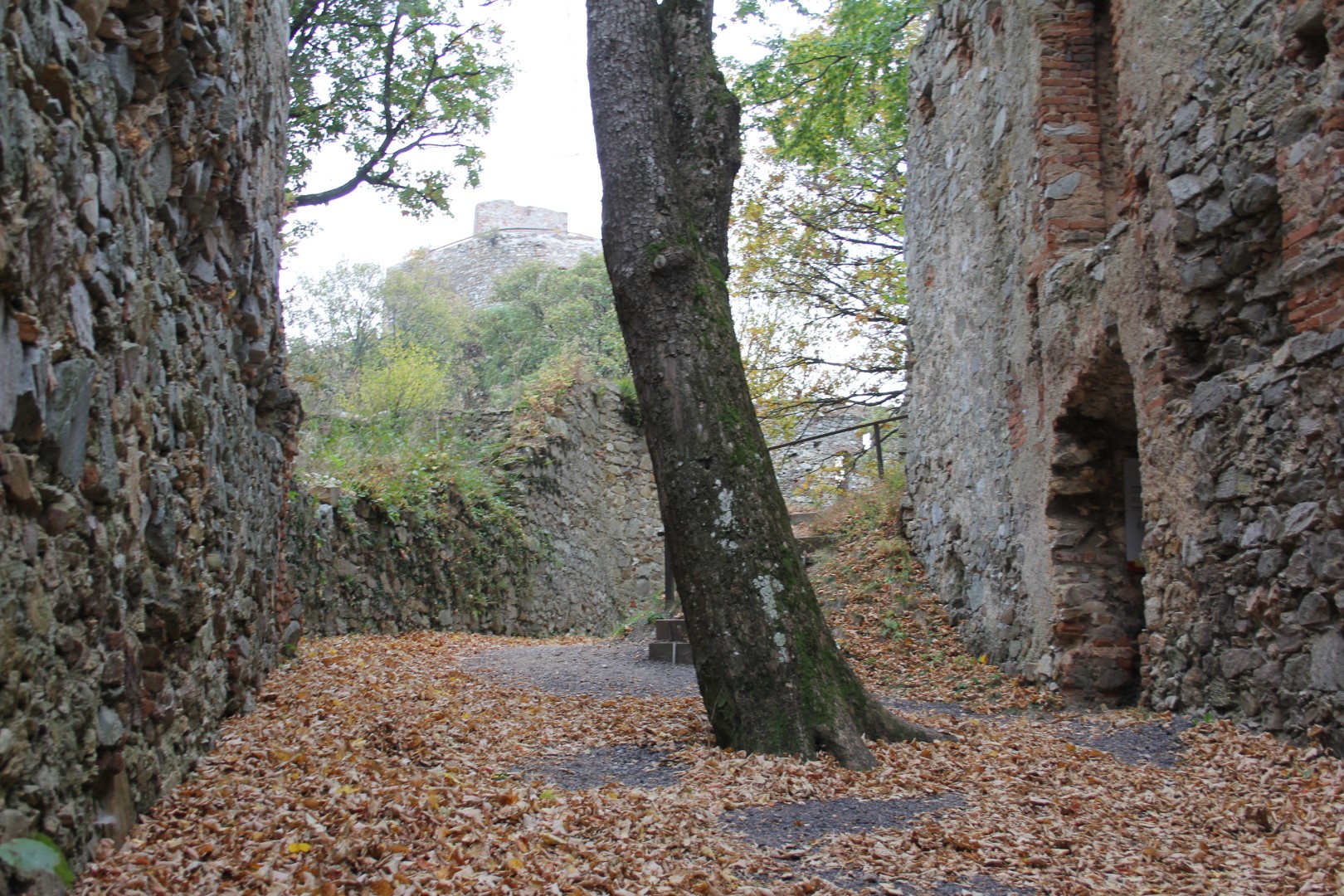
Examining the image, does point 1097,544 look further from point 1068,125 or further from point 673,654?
point 673,654

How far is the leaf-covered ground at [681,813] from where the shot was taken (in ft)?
9.25

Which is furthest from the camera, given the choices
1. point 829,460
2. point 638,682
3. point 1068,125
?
point 829,460

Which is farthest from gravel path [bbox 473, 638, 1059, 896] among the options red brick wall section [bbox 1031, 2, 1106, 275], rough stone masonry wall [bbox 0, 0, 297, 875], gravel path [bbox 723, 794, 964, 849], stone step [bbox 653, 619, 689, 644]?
red brick wall section [bbox 1031, 2, 1106, 275]

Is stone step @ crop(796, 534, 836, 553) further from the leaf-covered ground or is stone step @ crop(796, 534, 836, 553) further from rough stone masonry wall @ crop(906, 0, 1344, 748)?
the leaf-covered ground

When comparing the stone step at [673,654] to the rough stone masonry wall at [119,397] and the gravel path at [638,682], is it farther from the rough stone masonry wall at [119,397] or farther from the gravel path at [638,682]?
the rough stone masonry wall at [119,397]

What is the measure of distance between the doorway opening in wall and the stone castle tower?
23.5 m

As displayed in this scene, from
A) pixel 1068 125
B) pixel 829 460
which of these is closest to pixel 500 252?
pixel 829 460

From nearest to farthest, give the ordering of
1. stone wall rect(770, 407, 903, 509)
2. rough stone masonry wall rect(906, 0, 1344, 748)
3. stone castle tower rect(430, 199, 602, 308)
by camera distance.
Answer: rough stone masonry wall rect(906, 0, 1344, 748) < stone wall rect(770, 407, 903, 509) < stone castle tower rect(430, 199, 602, 308)

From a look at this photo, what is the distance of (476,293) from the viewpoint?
3012cm

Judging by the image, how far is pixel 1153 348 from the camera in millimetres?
5199

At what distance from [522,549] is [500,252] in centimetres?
1906

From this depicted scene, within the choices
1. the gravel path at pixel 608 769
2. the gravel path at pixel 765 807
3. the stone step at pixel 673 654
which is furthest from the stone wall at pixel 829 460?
the gravel path at pixel 608 769

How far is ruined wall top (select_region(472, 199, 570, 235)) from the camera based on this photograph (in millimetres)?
32562

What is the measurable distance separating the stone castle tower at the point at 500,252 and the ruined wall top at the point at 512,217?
0.05 meters
